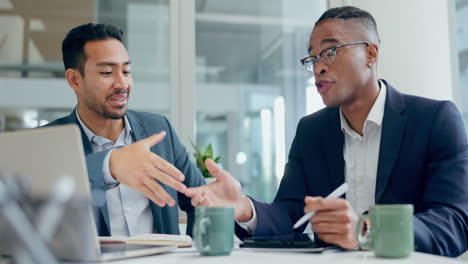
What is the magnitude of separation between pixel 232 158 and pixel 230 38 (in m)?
1.04

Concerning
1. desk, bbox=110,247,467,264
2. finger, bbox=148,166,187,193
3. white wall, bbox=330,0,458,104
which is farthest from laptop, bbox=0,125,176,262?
white wall, bbox=330,0,458,104

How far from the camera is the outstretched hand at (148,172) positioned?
1230mm

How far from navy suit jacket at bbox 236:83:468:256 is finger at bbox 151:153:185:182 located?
13.5 inches

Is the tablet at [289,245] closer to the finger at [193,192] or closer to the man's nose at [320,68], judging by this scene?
the finger at [193,192]

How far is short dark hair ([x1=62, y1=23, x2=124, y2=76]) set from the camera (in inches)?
85.5

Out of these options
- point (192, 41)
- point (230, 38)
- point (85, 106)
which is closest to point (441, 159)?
point (85, 106)

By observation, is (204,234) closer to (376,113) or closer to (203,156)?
(376,113)

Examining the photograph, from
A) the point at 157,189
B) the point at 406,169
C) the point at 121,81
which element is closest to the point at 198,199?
the point at 157,189

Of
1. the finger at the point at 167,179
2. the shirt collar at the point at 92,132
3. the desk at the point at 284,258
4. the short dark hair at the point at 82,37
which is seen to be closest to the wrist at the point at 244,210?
the finger at the point at 167,179

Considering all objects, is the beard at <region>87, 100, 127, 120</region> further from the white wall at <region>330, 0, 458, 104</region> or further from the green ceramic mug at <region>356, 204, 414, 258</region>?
the white wall at <region>330, 0, 458, 104</region>

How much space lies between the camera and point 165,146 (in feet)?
6.74

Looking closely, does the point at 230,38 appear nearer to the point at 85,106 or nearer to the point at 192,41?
the point at 192,41

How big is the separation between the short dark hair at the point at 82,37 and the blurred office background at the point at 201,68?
1409 mm

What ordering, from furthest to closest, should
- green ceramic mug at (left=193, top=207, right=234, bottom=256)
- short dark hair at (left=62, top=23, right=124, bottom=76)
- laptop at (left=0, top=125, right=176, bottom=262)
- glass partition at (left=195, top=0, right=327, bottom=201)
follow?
glass partition at (left=195, top=0, right=327, bottom=201), short dark hair at (left=62, top=23, right=124, bottom=76), green ceramic mug at (left=193, top=207, right=234, bottom=256), laptop at (left=0, top=125, right=176, bottom=262)
